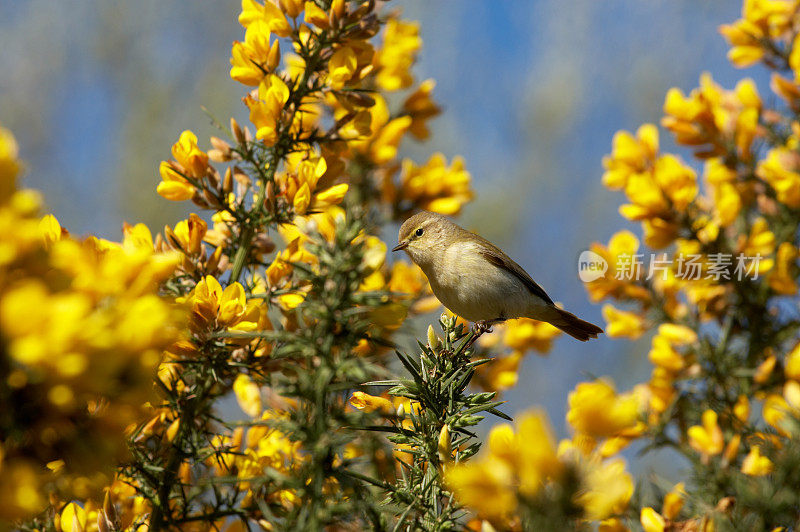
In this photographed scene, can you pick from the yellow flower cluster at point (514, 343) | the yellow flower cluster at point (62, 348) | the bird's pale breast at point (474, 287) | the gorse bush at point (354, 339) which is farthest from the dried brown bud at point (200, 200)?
the bird's pale breast at point (474, 287)

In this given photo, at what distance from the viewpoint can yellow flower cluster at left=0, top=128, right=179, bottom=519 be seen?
712 millimetres

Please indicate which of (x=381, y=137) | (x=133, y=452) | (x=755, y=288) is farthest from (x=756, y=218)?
(x=133, y=452)

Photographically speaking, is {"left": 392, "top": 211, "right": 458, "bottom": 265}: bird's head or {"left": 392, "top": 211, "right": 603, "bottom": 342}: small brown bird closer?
{"left": 392, "top": 211, "right": 603, "bottom": 342}: small brown bird

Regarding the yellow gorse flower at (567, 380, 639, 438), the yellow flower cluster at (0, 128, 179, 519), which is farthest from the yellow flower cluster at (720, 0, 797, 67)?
the yellow flower cluster at (0, 128, 179, 519)

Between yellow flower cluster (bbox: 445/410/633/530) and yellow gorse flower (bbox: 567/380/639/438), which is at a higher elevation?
yellow gorse flower (bbox: 567/380/639/438)

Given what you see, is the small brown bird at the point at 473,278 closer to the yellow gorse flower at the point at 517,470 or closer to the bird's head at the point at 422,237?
the bird's head at the point at 422,237

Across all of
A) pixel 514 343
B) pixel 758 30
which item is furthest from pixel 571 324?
pixel 758 30

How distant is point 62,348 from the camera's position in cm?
71

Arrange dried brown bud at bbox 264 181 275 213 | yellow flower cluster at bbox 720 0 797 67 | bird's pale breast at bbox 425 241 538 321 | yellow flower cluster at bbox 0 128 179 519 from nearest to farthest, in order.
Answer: yellow flower cluster at bbox 0 128 179 519 < dried brown bud at bbox 264 181 275 213 < yellow flower cluster at bbox 720 0 797 67 < bird's pale breast at bbox 425 241 538 321

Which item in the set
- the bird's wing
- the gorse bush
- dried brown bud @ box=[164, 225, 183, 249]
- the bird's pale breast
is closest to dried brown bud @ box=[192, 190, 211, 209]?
the gorse bush

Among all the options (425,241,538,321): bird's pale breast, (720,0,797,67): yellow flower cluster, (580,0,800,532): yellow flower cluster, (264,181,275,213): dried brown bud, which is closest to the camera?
(264,181,275,213): dried brown bud

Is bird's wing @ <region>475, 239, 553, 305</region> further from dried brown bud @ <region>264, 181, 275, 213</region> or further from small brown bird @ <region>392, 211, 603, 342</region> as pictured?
dried brown bud @ <region>264, 181, 275, 213</region>

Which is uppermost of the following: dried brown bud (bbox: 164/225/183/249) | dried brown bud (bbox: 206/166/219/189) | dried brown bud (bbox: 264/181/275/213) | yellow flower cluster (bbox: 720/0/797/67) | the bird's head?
yellow flower cluster (bbox: 720/0/797/67)

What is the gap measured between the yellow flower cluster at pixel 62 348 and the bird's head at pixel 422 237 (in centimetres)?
267
